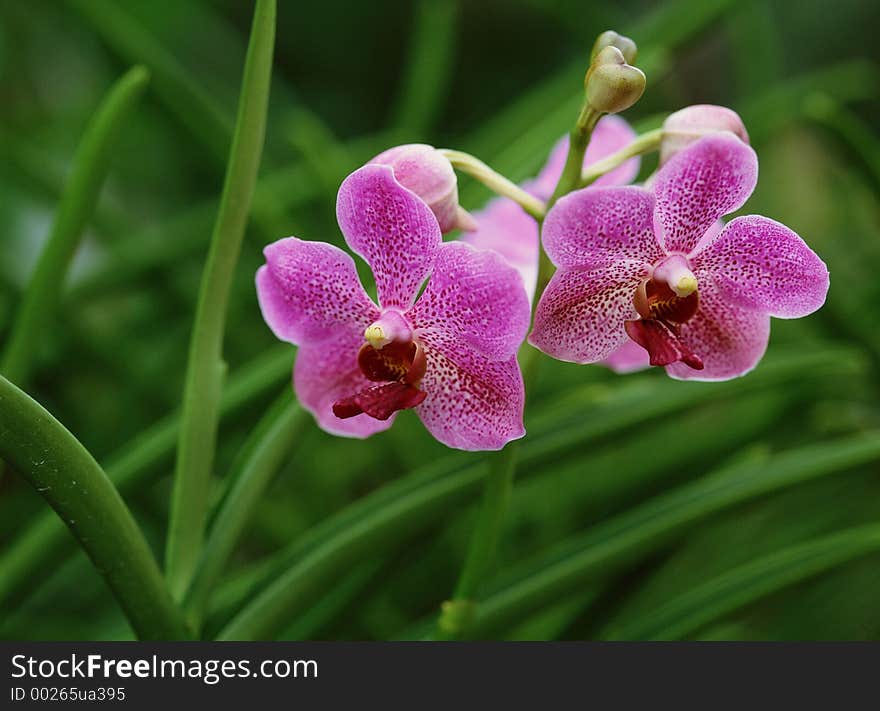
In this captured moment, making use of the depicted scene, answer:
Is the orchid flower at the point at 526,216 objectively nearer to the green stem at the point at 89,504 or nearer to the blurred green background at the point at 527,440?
the blurred green background at the point at 527,440

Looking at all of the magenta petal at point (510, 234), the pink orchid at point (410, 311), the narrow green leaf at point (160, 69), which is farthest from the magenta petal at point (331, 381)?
the narrow green leaf at point (160, 69)

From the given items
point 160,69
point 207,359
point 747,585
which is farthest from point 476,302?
point 160,69

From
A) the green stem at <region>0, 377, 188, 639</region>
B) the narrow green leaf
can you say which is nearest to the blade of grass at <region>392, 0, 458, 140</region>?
the narrow green leaf

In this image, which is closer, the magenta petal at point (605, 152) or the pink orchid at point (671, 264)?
the pink orchid at point (671, 264)

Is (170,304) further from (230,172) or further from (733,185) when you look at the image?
(733,185)

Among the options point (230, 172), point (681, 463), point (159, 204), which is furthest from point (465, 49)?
point (230, 172)

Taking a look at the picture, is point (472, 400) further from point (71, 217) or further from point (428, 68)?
point (428, 68)
